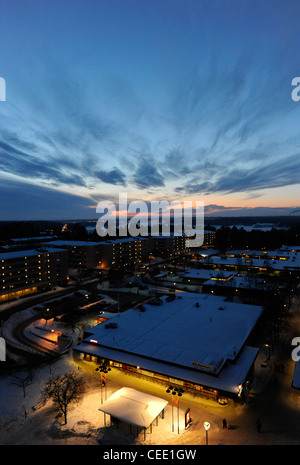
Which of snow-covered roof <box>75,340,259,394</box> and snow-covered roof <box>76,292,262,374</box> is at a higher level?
snow-covered roof <box>76,292,262,374</box>

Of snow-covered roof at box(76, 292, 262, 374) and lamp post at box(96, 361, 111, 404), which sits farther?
snow-covered roof at box(76, 292, 262, 374)

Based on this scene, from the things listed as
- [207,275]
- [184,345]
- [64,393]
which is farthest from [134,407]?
[207,275]

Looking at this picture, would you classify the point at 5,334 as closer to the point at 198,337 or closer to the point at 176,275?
the point at 198,337

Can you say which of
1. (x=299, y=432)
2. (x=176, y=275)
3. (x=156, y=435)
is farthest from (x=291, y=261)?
(x=156, y=435)

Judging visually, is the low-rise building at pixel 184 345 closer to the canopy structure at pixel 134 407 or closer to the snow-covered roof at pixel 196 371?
the snow-covered roof at pixel 196 371

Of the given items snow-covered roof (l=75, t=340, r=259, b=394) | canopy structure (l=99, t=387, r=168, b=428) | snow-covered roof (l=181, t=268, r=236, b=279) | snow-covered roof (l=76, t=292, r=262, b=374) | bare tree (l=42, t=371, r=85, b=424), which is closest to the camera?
canopy structure (l=99, t=387, r=168, b=428)

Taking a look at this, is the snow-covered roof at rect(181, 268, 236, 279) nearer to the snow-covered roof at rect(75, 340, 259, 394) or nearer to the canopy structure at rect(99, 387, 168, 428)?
the snow-covered roof at rect(75, 340, 259, 394)

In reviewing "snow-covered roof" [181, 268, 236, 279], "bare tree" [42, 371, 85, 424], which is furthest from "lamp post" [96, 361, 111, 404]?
"snow-covered roof" [181, 268, 236, 279]

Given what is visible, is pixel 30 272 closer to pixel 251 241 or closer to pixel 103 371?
pixel 103 371
